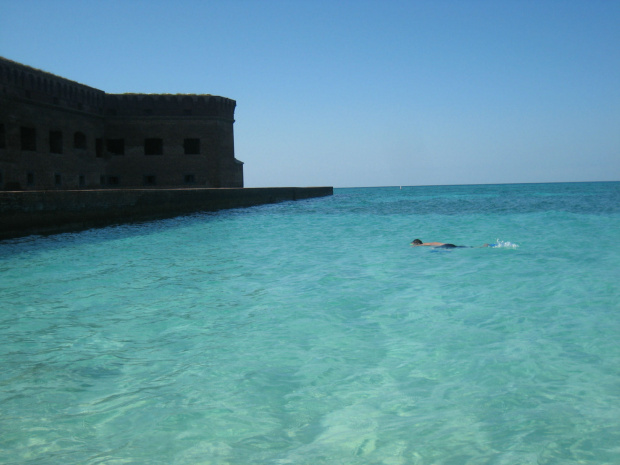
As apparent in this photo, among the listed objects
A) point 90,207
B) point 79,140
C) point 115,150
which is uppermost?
point 79,140

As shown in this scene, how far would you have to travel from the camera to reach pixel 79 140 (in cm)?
2709


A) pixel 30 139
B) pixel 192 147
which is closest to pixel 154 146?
pixel 192 147

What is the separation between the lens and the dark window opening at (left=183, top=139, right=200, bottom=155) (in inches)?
1186

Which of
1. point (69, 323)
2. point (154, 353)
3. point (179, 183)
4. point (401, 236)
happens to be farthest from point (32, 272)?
point (179, 183)

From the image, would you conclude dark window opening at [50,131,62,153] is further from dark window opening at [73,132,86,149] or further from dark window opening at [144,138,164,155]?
dark window opening at [144,138,164,155]

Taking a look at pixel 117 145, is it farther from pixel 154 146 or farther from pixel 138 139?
pixel 154 146

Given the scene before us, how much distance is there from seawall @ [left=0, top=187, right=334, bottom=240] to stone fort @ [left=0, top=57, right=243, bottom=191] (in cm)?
640

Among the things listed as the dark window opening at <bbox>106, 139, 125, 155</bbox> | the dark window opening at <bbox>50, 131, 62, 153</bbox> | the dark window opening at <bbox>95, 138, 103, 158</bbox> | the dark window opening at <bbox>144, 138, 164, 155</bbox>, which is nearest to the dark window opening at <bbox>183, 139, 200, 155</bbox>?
the dark window opening at <bbox>144, 138, 164, 155</bbox>

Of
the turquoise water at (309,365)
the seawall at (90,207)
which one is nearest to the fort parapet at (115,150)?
the seawall at (90,207)

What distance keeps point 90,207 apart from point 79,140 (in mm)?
14612

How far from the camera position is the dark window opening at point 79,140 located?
88.2 feet

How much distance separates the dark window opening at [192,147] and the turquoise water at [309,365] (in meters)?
22.6

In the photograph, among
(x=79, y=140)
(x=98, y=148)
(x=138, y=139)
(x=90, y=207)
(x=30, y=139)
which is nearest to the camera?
(x=90, y=207)

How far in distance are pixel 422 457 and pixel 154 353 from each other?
2.22 m
